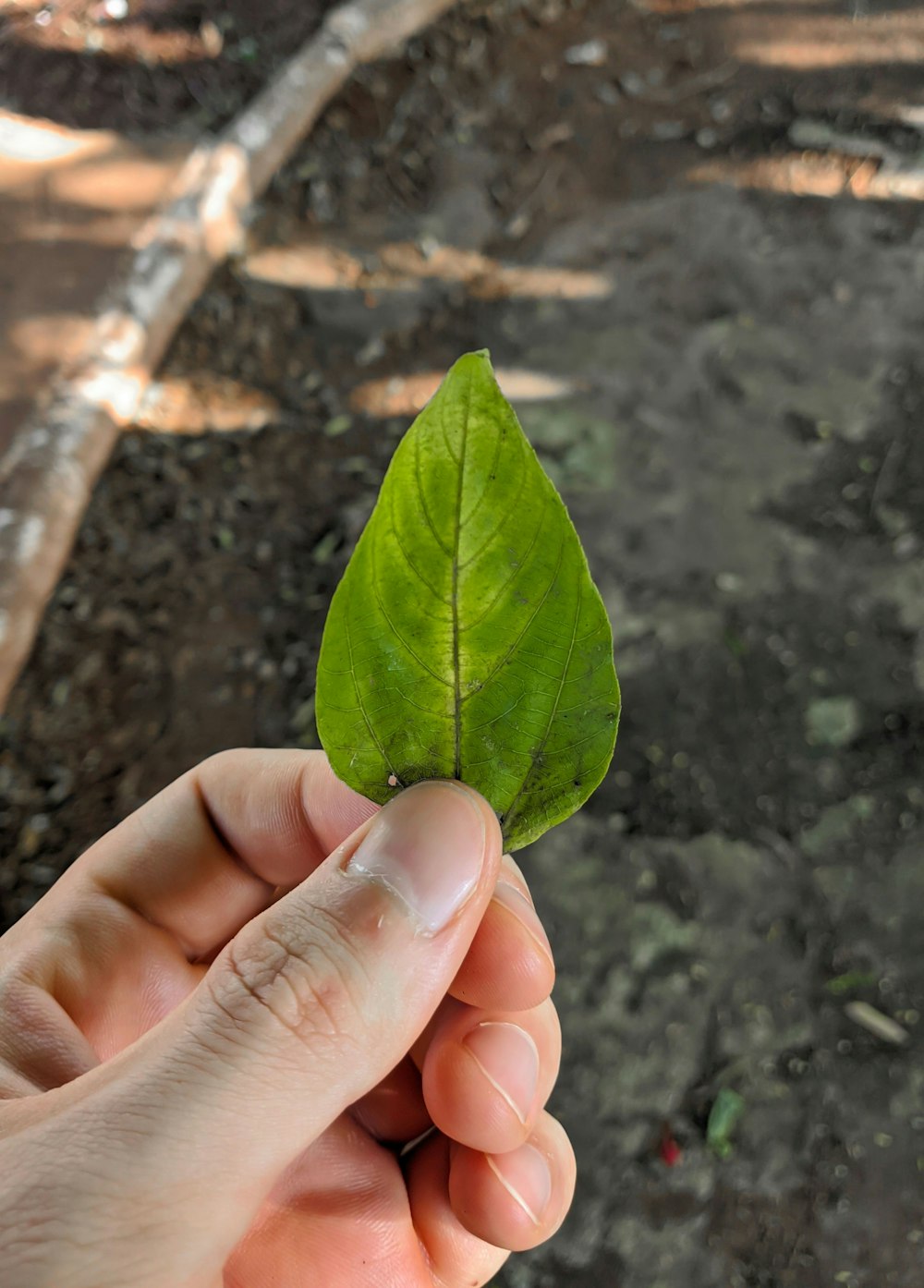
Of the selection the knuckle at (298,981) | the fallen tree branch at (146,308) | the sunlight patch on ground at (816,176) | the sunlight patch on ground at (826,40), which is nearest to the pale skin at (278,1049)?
the knuckle at (298,981)

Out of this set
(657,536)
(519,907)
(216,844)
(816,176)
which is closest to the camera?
(519,907)

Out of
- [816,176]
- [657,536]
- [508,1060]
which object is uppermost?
[816,176]

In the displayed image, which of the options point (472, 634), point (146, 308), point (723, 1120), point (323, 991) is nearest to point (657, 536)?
point (723, 1120)

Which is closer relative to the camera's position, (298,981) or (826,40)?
(298,981)

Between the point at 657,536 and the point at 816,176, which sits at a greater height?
the point at 816,176

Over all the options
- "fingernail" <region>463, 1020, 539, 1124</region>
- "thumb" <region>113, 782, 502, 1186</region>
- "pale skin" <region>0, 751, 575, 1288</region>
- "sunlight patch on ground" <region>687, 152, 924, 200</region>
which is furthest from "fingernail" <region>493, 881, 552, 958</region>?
"sunlight patch on ground" <region>687, 152, 924, 200</region>

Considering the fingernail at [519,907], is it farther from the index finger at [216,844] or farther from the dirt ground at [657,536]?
Answer: the dirt ground at [657,536]

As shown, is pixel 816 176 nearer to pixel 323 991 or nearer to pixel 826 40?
pixel 826 40
